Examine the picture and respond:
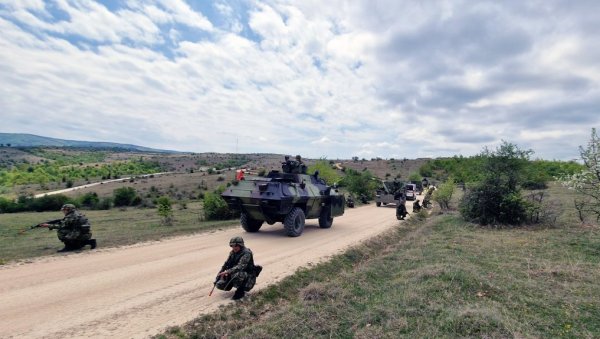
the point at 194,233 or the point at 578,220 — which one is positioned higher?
the point at 578,220

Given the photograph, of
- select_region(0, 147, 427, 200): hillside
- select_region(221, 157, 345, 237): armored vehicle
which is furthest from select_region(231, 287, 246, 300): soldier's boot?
select_region(0, 147, 427, 200): hillside

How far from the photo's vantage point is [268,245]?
12891 millimetres

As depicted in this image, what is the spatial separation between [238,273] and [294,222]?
7.04 meters

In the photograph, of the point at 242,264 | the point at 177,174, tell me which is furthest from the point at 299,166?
the point at 177,174

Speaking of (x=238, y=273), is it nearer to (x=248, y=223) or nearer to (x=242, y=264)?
Answer: (x=242, y=264)

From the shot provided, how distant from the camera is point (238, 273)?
7605 mm

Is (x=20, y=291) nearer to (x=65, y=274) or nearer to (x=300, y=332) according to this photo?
(x=65, y=274)

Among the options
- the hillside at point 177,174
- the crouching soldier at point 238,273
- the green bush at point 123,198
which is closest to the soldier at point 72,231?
the crouching soldier at point 238,273

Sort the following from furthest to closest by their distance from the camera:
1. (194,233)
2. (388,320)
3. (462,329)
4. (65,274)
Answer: (194,233), (65,274), (388,320), (462,329)

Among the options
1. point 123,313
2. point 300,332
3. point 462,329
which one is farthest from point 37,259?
point 462,329

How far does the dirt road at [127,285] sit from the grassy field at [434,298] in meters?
0.69

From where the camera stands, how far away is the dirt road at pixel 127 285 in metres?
6.10

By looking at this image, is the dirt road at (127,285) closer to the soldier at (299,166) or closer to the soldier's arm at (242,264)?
the soldier's arm at (242,264)

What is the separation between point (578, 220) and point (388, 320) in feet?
50.8
